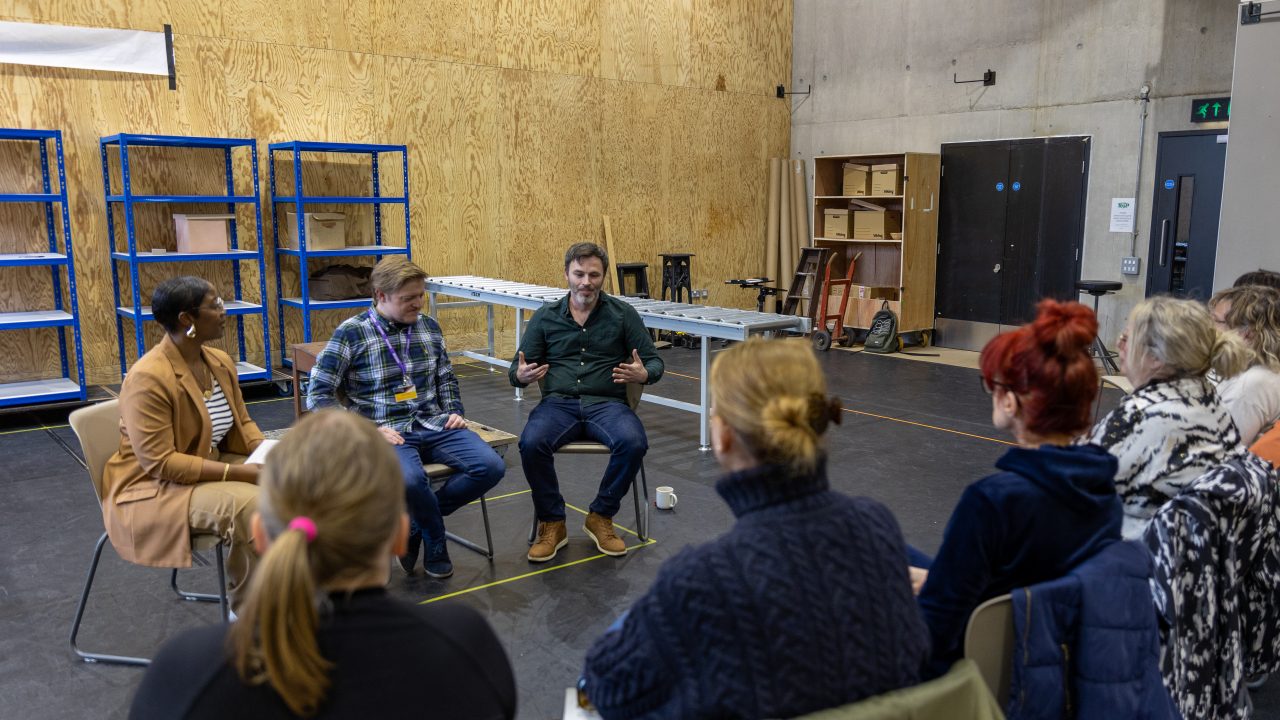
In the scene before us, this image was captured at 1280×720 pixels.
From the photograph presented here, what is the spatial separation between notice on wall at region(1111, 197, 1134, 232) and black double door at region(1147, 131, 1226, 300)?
0.61 ft

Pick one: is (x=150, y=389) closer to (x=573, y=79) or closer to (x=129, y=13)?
(x=129, y=13)

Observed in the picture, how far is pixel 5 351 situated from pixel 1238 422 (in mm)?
7260

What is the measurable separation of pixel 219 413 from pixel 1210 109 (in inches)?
300

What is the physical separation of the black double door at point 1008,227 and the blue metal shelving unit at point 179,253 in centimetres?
640

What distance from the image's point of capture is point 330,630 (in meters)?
1.14

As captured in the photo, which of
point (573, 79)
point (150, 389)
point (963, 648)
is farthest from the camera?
point (573, 79)

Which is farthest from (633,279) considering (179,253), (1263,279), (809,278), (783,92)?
(1263,279)

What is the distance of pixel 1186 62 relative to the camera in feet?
25.3

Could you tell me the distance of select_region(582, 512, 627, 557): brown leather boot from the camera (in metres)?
3.92

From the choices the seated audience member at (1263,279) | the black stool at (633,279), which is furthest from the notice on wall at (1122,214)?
the seated audience member at (1263,279)

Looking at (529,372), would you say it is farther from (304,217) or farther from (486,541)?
(304,217)

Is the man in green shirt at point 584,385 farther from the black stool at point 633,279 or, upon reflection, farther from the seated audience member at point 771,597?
the black stool at point 633,279

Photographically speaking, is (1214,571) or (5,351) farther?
(5,351)

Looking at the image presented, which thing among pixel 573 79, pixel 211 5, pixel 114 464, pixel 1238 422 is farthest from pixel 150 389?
pixel 573 79
